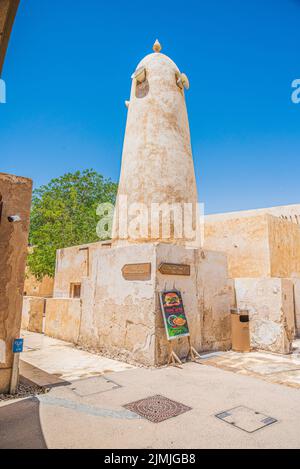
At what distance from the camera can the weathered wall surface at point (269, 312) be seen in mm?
8578

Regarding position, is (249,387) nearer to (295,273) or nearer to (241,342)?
(241,342)

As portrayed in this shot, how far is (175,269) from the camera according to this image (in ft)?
24.1

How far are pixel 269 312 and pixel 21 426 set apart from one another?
7.09 metres

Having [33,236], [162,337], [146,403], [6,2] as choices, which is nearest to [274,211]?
[33,236]

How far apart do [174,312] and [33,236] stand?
1605 cm

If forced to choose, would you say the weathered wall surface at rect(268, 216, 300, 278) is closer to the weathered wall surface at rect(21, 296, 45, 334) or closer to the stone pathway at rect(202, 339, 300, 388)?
the stone pathway at rect(202, 339, 300, 388)

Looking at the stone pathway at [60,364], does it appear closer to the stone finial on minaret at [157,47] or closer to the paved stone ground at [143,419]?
the paved stone ground at [143,419]

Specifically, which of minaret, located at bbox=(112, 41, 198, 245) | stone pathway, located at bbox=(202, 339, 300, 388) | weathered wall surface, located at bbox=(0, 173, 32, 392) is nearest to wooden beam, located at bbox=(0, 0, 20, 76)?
weathered wall surface, located at bbox=(0, 173, 32, 392)

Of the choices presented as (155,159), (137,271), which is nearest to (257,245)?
(155,159)

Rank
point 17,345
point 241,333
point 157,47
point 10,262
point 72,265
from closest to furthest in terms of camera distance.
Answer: point 17,345
point 10,262
point 241,333
point 157,47
point 72,265

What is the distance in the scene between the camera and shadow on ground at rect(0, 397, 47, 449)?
3.37m

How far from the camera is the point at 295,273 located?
12031mm

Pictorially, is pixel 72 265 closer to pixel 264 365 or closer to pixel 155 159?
pixel 155 159

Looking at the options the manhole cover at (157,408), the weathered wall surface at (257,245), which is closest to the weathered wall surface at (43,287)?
the weathered wall surface at (257,245)
